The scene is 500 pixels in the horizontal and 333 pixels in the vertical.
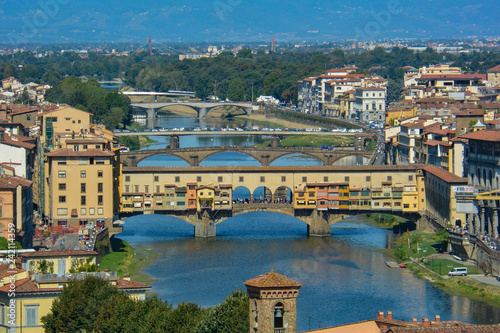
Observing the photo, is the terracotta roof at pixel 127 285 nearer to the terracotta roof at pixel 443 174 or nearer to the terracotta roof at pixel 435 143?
the terracotta roof at pixel 443 174

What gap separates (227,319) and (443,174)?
26696 millimetres

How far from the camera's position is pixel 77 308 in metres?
28.8

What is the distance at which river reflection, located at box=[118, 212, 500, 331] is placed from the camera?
37.5m

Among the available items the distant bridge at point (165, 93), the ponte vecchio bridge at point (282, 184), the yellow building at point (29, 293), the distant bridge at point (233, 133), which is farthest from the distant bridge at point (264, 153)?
the distant bridge at point (165, 93)

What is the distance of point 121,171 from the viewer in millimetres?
54562

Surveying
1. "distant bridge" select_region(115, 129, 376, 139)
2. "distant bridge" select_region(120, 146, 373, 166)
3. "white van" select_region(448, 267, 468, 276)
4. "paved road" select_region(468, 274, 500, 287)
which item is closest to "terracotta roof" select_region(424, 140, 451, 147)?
"white van" select_region(448, 267, 468, 276)

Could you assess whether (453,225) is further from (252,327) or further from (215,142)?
(215,142)

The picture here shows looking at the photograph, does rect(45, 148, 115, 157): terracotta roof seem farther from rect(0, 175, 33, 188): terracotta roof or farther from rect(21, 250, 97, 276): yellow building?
rect(21, 250, 97, 276): yellow building

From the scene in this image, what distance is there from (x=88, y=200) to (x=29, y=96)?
2823 inches

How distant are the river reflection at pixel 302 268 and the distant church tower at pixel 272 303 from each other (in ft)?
42.6

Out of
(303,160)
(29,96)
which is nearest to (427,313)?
(303,160)

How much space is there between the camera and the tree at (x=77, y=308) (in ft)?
94.1

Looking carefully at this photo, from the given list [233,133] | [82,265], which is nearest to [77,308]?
[82,265]

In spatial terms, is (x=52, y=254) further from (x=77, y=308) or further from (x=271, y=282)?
(x=271, y=282)
